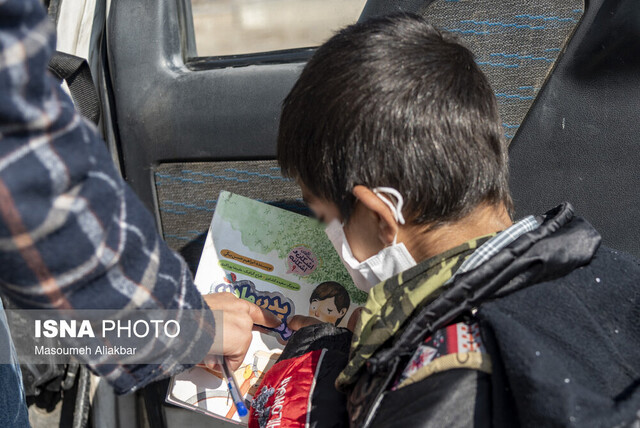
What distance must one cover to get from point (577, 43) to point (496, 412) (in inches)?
28.6

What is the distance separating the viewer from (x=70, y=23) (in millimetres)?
1240

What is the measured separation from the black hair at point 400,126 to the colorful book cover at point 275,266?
30 centimetres

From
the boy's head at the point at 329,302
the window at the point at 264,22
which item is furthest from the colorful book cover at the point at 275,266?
the window at the point at 264,22

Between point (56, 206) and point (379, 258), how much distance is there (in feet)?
1.53

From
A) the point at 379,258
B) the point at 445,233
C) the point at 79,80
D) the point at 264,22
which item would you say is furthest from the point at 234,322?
the point at 264,22

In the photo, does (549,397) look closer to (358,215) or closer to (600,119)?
(358,215)

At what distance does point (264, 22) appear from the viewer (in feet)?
12.7

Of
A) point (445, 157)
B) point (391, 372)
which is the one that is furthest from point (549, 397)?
point (445, 157)

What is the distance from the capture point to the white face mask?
2.71 feet

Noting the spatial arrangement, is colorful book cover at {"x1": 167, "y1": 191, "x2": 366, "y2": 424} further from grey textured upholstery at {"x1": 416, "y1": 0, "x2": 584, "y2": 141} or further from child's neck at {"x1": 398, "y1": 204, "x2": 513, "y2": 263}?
grey textured upholstery at {"x1": 416, "y1": 0, "x2": 584, "y2": 141}

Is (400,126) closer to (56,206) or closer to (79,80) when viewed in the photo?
(56,206)

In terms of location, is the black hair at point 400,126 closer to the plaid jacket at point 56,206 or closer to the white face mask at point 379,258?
the white face mask at point 379,258

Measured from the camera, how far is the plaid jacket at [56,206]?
0.56m

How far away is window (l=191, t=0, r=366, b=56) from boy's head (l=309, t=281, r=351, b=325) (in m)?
2.61
